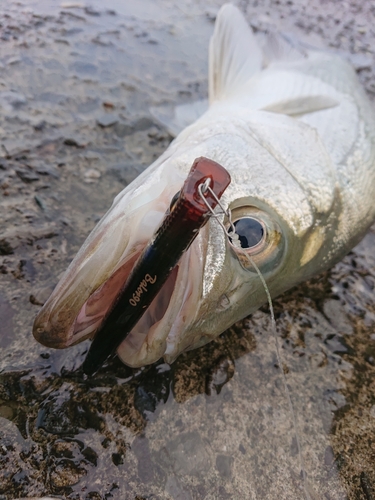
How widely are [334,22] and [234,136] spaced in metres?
5.75

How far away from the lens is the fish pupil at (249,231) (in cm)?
172

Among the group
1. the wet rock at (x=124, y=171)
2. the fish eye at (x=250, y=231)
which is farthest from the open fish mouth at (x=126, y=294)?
the wet rock at (x=124, y=171)

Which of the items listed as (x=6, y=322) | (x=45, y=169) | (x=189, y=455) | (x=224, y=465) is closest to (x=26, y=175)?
(x=45, y=169)

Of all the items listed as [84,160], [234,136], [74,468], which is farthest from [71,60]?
[74,468]

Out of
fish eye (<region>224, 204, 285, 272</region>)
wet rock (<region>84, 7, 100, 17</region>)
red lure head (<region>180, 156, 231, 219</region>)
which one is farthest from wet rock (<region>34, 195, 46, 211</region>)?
wet rock (<region>84, 7, 100, 17</region>)

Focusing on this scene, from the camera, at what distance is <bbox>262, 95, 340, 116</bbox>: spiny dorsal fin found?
2.54 m

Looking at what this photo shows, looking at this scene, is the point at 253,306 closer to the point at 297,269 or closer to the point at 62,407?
the point at 297,269

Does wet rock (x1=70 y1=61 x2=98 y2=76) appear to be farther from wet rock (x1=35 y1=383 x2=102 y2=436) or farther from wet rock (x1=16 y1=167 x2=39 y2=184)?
wet rock (x1=35 y1=383 x2=102 y2=436)

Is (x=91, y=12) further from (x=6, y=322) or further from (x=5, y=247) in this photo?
(x=6, y=322)

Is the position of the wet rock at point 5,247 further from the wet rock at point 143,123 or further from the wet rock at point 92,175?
the wet rock at point 143,123

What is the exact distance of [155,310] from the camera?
165cm

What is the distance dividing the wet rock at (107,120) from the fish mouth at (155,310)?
2.14 m

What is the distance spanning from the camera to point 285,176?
1.96 m

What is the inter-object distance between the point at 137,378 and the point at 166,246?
37.2 inches
